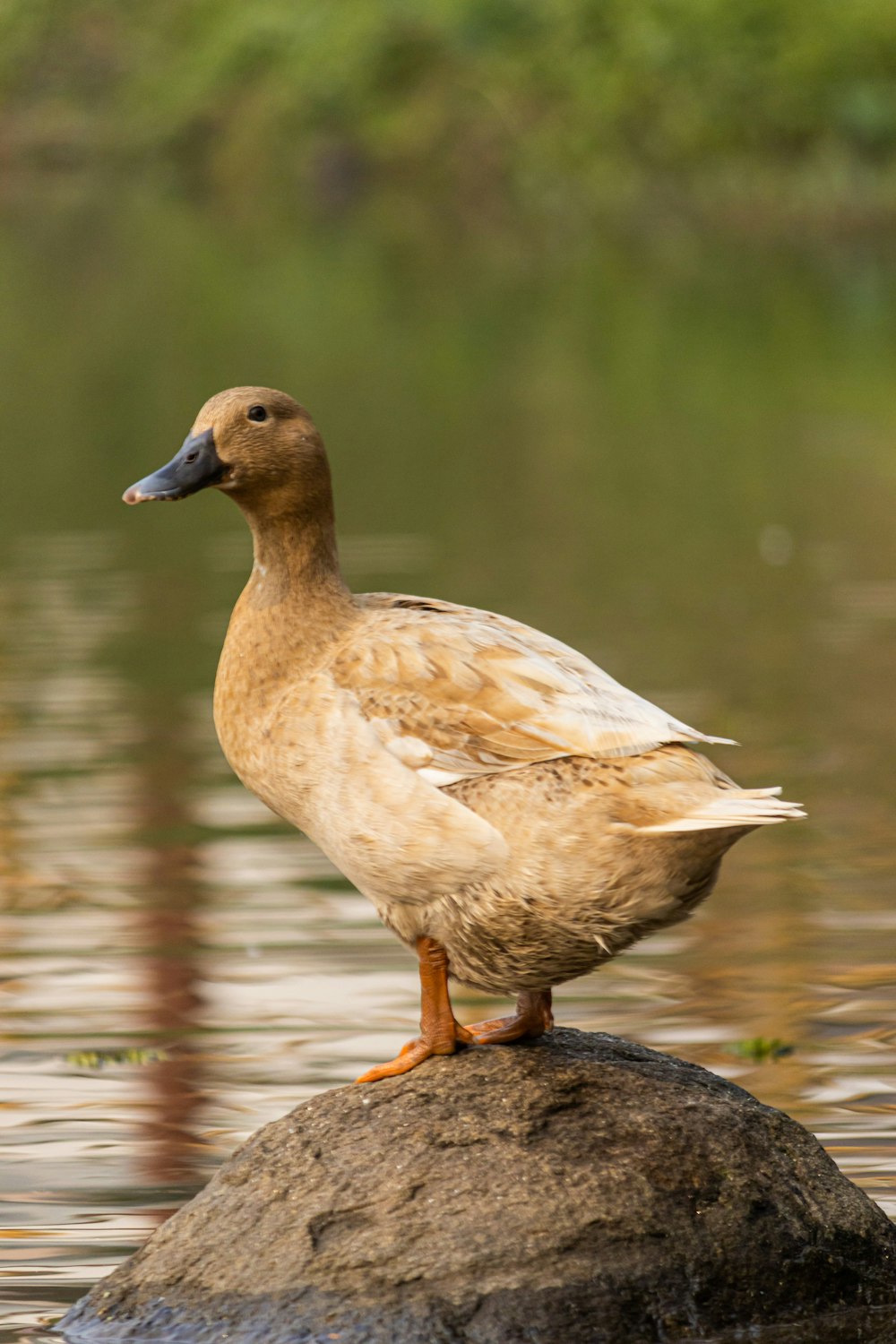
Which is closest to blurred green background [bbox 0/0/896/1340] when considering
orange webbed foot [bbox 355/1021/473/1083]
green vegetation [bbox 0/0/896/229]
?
green vegetation [bbox 0/0/896/229]

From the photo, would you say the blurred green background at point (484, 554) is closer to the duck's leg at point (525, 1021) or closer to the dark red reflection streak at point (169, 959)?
the dark red reflection streak at point (169, 959)

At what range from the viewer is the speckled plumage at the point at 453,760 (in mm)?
4516

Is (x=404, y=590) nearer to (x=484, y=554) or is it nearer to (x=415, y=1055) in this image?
(x=484, y=554)

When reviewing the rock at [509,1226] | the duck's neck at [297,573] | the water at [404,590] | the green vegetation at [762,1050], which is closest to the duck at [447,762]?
the duck's neck at [297,573]

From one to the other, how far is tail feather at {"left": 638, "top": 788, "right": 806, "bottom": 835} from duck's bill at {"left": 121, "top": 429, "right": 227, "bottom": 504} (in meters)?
1.16

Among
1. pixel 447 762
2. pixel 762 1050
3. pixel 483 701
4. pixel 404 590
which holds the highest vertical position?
pixel 483 701

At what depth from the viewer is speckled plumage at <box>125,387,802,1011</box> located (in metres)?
4.52

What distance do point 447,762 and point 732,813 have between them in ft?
2.08

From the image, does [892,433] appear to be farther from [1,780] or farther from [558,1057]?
[558,1057]

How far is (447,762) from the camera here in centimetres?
468

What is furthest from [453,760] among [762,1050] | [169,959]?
[169,959]

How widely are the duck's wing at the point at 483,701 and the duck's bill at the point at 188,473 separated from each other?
440mm

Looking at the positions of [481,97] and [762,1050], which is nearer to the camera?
[762,1050]

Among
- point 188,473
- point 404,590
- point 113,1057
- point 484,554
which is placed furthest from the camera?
point 484,554
